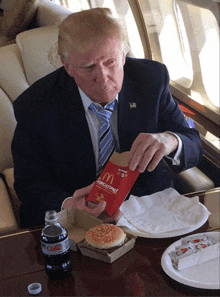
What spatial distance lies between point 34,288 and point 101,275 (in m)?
0.20

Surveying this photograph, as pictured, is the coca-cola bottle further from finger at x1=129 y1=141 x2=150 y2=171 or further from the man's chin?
the man's chin

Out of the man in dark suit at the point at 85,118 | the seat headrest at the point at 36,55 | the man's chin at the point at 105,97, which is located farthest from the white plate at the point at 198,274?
the seat headrest at the point at 36,55

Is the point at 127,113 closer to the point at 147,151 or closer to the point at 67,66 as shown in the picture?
the point at 67,66

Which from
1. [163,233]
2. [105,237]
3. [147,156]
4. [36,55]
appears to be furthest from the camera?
[36,55]

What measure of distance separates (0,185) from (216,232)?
1.50 metres

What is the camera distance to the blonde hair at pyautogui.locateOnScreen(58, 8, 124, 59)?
1.76m

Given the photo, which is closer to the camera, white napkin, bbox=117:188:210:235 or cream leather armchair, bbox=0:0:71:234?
white napkin, bbox=117:188:210:235

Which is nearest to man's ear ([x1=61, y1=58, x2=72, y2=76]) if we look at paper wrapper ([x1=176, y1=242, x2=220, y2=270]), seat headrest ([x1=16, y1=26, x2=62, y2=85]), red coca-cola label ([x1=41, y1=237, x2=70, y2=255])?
seat headrest ([x1=16, y1=26, x2=62, y2=85])

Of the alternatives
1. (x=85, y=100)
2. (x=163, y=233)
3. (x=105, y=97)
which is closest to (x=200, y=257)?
(x=163, y=233)

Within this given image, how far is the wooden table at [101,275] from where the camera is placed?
122cm

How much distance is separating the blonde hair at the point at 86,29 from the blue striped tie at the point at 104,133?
0.32 metres

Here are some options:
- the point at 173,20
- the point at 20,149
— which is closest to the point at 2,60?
the point at 20,149

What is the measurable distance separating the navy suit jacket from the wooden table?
0.44 meters

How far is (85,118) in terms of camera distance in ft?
6.46
